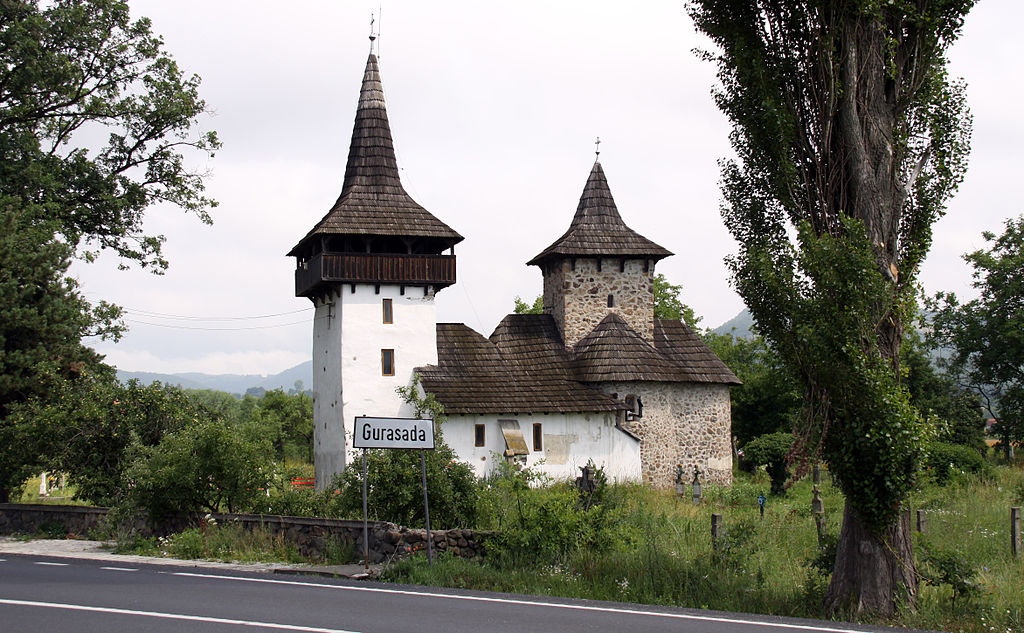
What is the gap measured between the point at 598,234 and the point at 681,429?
7427 millimetres

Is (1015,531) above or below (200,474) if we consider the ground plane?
below

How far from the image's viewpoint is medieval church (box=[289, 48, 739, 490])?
27969mm

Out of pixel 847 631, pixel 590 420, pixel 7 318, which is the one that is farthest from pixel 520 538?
pixel 590 420

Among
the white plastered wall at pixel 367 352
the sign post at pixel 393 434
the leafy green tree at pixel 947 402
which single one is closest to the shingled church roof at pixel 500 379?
the white plastered wall at pixel 367 352

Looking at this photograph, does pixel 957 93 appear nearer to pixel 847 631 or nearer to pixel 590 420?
pixel 847 631

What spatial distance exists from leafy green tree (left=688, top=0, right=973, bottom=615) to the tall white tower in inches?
684

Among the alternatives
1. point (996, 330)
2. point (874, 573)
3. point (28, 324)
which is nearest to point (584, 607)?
point (874, 573)

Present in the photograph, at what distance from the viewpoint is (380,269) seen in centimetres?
2838

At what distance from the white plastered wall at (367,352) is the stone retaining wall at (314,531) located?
10.2 m

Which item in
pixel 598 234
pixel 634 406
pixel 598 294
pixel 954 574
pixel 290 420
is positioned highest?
pixel 598 234

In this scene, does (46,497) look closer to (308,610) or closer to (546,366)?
(546,366)

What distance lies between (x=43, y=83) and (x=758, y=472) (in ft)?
87.6

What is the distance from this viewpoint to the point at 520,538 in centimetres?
1184

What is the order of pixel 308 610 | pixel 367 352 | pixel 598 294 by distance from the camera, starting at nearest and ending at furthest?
1. pixel 308 610
2. pixel 367 352
3. pixel 598 294
